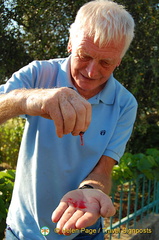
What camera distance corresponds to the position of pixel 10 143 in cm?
716

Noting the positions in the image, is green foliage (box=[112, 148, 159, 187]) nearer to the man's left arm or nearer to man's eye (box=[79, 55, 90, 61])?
the man's left arm

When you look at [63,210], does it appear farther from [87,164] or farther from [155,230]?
[155,230]

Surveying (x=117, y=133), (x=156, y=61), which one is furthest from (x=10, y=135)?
(x=117, y=133)

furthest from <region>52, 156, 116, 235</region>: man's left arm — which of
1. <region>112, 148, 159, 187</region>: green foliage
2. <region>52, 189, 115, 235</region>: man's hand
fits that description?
<region>112, 148, 159, 187</region>: green foliage

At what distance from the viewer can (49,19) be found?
189 inches

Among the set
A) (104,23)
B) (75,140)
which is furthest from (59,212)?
(104,23)

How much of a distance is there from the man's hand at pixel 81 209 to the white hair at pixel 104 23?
3.09ft

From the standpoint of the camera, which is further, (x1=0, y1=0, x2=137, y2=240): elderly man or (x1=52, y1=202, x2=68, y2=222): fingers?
(x1=0, y1=0, x2=137, y2=240): elderly man

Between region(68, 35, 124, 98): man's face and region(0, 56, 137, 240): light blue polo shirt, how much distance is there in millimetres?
94

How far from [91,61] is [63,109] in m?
0.70

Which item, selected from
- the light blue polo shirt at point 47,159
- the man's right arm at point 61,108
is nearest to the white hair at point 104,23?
the light blue polo shirt at point 47,159

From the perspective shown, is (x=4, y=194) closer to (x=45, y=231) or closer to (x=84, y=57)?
(x=45, y=231)

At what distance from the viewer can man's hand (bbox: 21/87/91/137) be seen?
1450mm

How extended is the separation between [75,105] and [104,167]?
2.75ft
